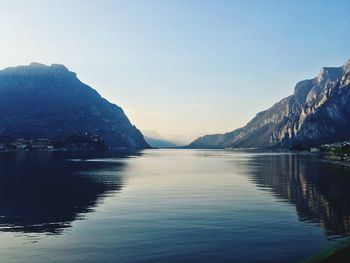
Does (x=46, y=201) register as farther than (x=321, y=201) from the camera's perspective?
No

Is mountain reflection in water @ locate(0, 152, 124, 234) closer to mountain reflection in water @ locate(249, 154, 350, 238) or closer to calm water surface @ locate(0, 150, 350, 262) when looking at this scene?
calm water surface @ locate(0, 150, 350, 262)

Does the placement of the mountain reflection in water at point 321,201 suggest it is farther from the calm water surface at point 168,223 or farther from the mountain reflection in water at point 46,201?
the mountain reflection in water at point 46,201

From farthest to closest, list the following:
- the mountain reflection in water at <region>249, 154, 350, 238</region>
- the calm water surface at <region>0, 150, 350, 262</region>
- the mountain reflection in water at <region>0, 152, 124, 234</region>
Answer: the mountain reflection in water at <region>249, 154, 350, 238</region> → the mountain reflection in water at <region>0, 152, 124, 234</region> → the calm water surface at <region>0, 150, 350, 262</region>

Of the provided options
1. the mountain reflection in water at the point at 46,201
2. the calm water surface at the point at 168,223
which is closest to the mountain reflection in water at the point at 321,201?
the calm water surface at the point at 168,223

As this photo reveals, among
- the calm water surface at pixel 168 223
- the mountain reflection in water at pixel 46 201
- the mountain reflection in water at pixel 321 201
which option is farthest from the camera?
the mountain reflection in water at pixel 321 201

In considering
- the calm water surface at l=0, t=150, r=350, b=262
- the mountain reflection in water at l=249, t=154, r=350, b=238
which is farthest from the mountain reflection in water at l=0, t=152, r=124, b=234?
the mountain reflection in water at l=249, t=154, r=350, b=238

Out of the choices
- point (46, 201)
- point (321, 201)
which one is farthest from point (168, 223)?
point (321, 201)

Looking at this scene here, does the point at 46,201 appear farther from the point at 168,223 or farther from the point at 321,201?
the point at 321,201

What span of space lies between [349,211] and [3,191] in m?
68.0

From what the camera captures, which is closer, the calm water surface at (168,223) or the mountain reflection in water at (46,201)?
the calm water surface at (168,223)

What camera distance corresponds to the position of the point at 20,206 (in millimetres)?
67938

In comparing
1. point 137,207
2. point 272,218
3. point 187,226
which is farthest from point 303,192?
point 187,226

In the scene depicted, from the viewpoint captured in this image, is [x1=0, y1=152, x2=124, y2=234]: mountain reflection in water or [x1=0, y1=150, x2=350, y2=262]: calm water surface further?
[x1=0, y1=152, x2=124, y2=234]: mountain reflection in water

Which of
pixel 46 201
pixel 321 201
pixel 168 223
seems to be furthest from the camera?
pixel 321 201
